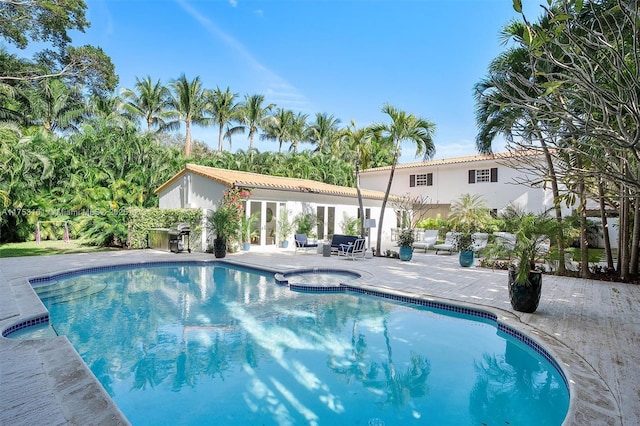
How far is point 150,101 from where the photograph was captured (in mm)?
35562

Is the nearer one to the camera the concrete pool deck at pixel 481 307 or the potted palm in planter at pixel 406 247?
the concrete pool deck at pixel 481 307

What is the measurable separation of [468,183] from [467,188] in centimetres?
40

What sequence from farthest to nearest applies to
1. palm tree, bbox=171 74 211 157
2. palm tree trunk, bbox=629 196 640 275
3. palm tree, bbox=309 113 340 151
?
palm tree, bbox=309 113 340 151, palm tree, bbox=171 74 211 157, palm tree trunk, bbox=629 196 640 275

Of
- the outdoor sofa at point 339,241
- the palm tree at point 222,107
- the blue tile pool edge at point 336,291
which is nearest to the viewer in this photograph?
the blue tile pool edge at point 336,291

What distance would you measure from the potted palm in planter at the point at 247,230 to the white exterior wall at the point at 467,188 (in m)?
16.3

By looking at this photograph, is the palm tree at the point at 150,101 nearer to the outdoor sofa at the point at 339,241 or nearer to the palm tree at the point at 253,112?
the palm tree at the point at 253,112

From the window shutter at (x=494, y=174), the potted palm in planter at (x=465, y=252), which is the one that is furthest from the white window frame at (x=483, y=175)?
the potted palm in planter at (x=465, y=252)

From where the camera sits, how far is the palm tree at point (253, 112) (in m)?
40.2

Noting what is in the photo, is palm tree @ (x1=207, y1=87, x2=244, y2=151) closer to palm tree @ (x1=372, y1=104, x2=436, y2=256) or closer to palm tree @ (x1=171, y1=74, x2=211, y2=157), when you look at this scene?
palm tree @ (x1=171, y1=74, x2=211, y2=157)

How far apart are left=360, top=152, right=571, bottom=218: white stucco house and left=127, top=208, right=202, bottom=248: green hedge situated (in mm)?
18546

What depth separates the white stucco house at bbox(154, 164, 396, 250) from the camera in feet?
62.3

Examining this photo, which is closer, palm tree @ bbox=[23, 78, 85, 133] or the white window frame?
the white window frame

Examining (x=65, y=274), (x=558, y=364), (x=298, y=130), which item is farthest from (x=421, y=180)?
(x=558, y=364)

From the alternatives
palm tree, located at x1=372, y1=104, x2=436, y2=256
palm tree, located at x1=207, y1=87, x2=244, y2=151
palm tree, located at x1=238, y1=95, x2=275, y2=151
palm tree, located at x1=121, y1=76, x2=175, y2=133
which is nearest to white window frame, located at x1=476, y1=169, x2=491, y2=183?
palm tree, located at x1=372, y1=104, x2=436, y2=256
